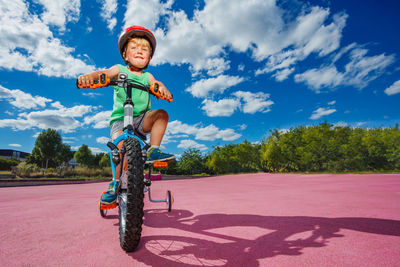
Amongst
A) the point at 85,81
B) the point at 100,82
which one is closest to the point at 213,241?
the point at 100,82

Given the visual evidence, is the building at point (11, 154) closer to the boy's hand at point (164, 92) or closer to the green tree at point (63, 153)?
the green tree at point (63, 153)

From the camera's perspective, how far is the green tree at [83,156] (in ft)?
153

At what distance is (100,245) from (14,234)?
51.5 inches

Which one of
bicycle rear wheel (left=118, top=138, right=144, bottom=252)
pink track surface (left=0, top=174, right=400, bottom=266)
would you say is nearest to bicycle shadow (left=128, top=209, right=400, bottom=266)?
pink track surface (left=0, top=174, right=400, bottom=266)

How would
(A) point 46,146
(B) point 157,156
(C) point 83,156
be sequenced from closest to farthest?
(B) point 157,156 < (A) point 46,146 < (C) point 83,156

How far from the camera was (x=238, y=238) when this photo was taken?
226 centimetres

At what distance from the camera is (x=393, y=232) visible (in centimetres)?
243

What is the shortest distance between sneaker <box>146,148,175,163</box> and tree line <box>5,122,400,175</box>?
1409 inches

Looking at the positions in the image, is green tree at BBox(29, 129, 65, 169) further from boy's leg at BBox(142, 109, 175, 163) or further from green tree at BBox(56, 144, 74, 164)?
boy's leg at BBox(142, 109, 175, 163)

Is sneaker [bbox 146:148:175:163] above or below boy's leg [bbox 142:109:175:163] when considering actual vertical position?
below

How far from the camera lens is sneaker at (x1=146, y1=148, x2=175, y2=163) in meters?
2.32

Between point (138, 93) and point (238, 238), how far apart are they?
2.27m

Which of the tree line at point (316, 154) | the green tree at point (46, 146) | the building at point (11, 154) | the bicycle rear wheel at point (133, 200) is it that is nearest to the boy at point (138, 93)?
the bicycle rear wheel at point (133, 200)

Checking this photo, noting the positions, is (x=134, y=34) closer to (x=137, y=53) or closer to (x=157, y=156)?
(x=137, y=53)
